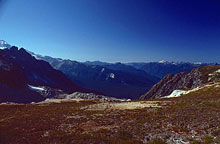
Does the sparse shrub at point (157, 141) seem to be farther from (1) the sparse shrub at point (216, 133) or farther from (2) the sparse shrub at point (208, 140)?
(1) the sparse shrub at point (216, 133)

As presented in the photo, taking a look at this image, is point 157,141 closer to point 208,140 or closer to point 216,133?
point 208,140

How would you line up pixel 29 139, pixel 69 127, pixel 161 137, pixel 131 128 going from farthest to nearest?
pixel 69 127 → pixel 131 128 → pixel 29 139 → pixel 161 137

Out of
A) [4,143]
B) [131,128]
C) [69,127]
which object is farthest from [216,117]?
[4,143]

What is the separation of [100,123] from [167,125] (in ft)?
39.8

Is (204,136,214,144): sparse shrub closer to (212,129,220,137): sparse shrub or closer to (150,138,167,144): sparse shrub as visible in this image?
(212,129,220,137): sparse shrub

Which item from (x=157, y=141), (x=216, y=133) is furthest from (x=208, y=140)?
(x=157, y=141)

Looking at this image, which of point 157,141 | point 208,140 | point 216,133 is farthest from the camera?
point 216,133

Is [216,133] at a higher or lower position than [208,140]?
higher

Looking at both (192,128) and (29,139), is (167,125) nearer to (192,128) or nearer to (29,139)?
(192,128)

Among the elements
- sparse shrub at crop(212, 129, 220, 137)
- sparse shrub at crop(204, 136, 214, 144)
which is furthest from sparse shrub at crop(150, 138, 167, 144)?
sparse shrub at crop(212, 129, 220, 137)

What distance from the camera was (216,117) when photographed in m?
24.6

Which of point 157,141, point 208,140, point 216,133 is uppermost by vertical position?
point 216,133

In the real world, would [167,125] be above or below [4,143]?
above

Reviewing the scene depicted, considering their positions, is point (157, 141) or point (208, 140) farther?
point (157, 141)
